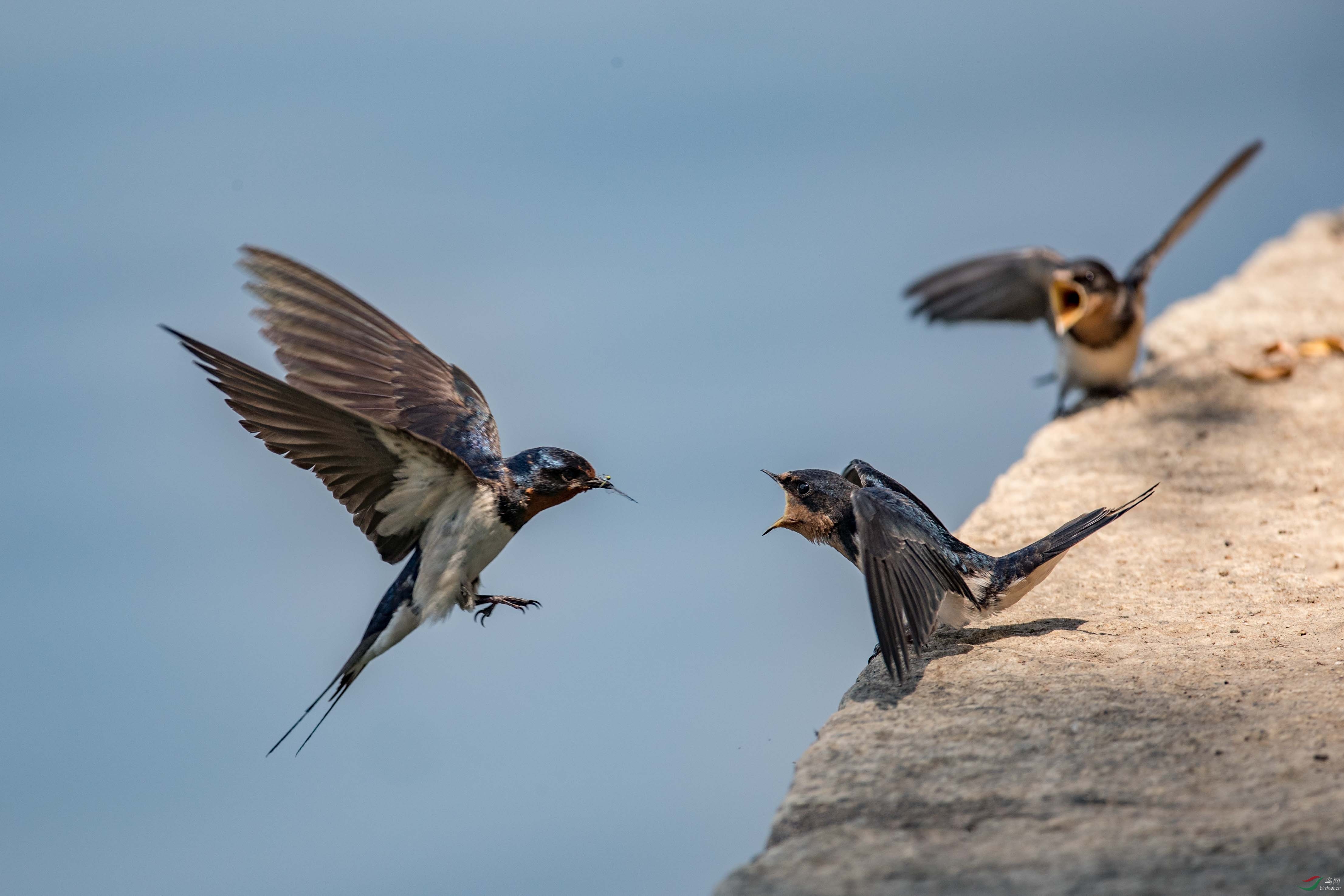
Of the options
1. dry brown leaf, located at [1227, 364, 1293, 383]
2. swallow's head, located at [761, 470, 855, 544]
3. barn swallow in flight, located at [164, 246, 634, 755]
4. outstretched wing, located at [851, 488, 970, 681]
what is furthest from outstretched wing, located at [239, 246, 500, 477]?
dry brown leaf, located at [1227, 364, 1293, 383]

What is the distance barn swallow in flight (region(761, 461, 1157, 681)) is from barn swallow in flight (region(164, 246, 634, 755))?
964 mm

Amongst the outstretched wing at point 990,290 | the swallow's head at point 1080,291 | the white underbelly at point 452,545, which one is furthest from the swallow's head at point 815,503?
the outstretched wing at point 990,290

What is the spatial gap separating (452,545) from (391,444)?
0.54 meters

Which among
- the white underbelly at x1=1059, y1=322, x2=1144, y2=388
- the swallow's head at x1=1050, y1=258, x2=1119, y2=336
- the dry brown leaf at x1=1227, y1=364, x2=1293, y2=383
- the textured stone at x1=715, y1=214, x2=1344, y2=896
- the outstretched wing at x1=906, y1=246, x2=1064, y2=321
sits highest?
the outstretched wing at x1=906, y1=246, x2=1064, y2=321

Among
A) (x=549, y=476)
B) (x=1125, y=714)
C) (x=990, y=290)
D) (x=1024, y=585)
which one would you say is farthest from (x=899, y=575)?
(x=990, y=290)

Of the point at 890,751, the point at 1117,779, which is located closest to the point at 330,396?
the point at 890,751

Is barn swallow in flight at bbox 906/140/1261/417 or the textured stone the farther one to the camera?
barn swallow in flight at bbox 906/140/1261/417

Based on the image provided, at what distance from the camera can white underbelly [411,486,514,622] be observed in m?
4.70

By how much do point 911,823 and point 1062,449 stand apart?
4451 mm

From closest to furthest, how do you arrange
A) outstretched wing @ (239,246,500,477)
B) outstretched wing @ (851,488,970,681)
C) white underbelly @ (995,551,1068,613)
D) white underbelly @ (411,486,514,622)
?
outstretched wing @ (851,488,970,681) < white underbelly @ (995,551,1068,613) < white underbelly @ (411,486,514,622) < outstretched wing @ (239,246,500,477)

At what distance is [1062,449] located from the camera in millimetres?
7039

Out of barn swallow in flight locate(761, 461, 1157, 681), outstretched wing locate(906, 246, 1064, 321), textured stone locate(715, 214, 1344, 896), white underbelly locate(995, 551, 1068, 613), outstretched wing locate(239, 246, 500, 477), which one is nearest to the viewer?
textured stone locate(715, 214, 1344, 896)

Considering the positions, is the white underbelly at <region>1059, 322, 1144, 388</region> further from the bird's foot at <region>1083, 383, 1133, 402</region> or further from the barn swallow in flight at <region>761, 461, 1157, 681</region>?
the barn swallow in flight at <region>761, 461, 1157, 681</region>

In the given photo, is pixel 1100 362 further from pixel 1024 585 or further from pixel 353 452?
pixel 353 452
